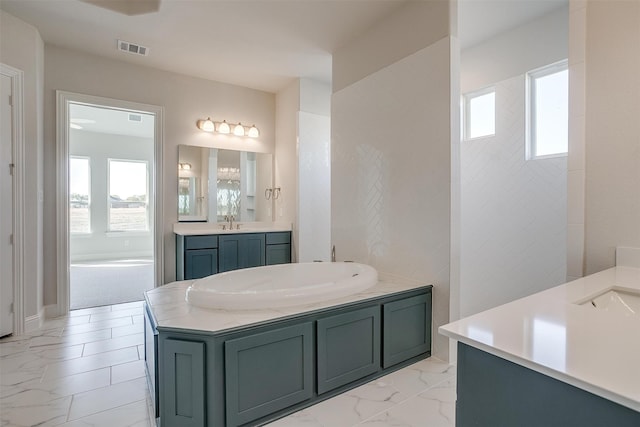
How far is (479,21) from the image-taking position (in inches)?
116

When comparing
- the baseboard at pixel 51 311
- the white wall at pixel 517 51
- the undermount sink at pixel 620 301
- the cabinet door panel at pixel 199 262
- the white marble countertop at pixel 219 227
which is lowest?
the baseboard at pixel 51 311

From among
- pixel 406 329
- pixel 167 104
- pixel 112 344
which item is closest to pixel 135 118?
pixel 167 104

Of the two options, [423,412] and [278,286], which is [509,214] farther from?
[278,286]

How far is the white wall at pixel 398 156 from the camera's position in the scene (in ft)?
7.97

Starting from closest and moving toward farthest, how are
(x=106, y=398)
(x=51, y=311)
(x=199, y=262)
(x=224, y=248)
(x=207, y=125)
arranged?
(x=106, y=398) → (x=51, y=311) → (x=199, y=262) → (x=224, y=248) → (x=207, y=125)

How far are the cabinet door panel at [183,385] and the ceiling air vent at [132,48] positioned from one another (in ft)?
10.5

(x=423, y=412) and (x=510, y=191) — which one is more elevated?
(x=510, y=191)

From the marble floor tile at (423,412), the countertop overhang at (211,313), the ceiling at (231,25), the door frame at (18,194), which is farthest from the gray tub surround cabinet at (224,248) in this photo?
the marble floor tile at (423,412)

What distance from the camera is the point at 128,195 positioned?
769 centimetres

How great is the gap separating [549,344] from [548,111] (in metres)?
2.99

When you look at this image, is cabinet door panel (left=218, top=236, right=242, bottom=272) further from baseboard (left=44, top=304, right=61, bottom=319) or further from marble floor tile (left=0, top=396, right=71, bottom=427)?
marble floor tile (left=0, top=396, right=71, bottom=427)

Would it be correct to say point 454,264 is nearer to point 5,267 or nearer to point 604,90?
point 604,90

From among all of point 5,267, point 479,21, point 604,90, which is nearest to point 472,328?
point 604,90

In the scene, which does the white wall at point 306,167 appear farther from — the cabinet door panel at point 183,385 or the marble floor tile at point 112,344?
the cabinet door panel at point 183,385
